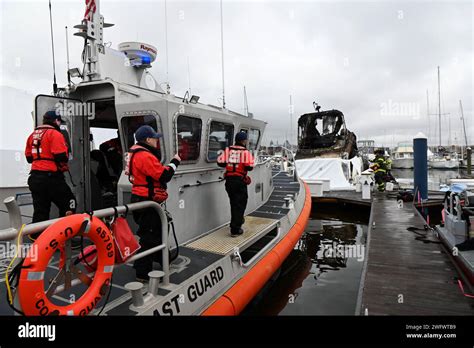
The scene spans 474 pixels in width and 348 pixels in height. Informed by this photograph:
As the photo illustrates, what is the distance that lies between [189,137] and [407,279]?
3.50m

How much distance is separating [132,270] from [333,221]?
27.5ft

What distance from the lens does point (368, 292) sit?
3729 mm

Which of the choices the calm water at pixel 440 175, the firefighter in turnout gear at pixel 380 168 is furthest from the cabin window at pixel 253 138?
the calm water at pixel 440 175

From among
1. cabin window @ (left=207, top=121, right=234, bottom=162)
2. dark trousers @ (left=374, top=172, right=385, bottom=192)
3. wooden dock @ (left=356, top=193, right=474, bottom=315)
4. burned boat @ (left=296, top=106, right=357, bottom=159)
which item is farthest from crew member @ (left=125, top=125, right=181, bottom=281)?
burned boat @ (left=296, top=106, right=357, bottom=159)

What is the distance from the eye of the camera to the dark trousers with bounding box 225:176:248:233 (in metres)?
4.28

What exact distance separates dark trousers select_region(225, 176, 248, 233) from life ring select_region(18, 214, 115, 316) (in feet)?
7.39

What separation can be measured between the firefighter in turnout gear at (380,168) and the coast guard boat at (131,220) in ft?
25.3

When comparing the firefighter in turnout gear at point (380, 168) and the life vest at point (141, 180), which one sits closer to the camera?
the life vest at point (141, 180)

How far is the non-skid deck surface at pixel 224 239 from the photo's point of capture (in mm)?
3904

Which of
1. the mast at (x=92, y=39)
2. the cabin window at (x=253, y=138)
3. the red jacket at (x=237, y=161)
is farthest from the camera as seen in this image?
the cabin window at (x=253, y=138)

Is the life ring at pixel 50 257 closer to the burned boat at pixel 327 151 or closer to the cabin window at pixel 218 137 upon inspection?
the cabin window at pixel 218 137
